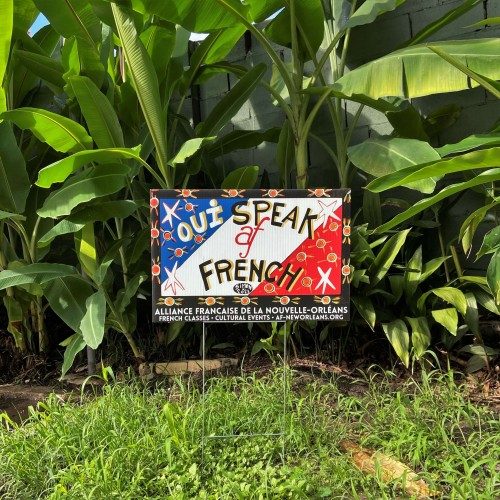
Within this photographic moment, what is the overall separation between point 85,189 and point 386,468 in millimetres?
1993

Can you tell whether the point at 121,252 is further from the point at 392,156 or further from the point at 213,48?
the point at 392,156

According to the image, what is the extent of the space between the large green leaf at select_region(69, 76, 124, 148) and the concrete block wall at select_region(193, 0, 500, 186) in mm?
1407

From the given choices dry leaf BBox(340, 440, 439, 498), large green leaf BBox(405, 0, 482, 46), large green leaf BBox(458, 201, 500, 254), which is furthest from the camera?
large green leaf BBox(405, 0, 482, 46)

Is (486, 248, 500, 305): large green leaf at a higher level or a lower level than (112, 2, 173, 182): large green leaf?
lower

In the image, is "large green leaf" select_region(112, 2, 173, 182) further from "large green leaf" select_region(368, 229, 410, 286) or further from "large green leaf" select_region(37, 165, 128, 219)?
"large green leaf" select_region(368, 229, 410, 286)

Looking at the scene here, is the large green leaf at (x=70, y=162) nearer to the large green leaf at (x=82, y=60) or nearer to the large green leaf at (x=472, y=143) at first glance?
the large green leaf at (x=82, y=60)

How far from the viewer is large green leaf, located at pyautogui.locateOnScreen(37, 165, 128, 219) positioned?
3.03 metres

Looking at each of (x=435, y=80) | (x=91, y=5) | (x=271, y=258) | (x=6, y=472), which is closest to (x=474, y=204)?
(x=435, y=80)

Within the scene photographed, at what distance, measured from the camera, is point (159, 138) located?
3.24 metres

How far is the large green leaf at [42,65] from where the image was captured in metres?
3.43

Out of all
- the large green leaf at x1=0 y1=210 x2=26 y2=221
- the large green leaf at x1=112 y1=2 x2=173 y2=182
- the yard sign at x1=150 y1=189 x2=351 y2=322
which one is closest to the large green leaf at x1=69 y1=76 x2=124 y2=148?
the large green leaf at x1=112 y1=2 x2=173 y2=182

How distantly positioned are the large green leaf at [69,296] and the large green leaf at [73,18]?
142cm

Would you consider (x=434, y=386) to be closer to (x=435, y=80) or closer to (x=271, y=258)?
(x=271, y=258)

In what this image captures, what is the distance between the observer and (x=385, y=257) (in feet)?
10.9
